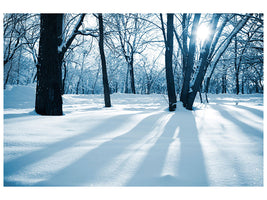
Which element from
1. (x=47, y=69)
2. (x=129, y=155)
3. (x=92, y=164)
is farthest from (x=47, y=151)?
(x=47, y=69)

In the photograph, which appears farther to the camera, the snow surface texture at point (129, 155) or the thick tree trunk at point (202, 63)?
the thick tree trunk at point (202, 63)

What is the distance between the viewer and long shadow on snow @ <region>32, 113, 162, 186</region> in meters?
1.12

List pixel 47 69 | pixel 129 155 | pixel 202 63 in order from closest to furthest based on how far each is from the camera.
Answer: pixel 129 155
pixel 47 69
pixel 202 63

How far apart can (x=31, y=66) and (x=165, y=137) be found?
29.8 meters

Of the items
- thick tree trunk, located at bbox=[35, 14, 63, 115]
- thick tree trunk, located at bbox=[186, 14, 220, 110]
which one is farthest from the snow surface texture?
thick tree trunk, located at bbox=[186, 14, 220, 110]

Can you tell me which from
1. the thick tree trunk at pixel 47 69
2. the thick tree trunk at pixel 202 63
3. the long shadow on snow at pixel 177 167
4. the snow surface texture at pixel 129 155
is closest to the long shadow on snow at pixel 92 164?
the snow surface texture at pixel 129 155

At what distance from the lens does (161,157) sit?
143 centimetres

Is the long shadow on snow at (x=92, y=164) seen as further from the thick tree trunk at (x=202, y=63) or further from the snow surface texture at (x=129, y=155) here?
the thick tree trunk at (x=202, y=63)

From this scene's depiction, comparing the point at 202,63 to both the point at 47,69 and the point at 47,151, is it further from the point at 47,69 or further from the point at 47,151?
the point at 47,151

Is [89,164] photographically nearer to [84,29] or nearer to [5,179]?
[5,179]

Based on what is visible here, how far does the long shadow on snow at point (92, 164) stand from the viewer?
3.68 ft

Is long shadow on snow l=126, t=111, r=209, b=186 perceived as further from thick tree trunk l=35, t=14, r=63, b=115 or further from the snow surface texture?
thick tree trunk l=35, t=14, r=63, b=115

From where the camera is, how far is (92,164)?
1302 mm
